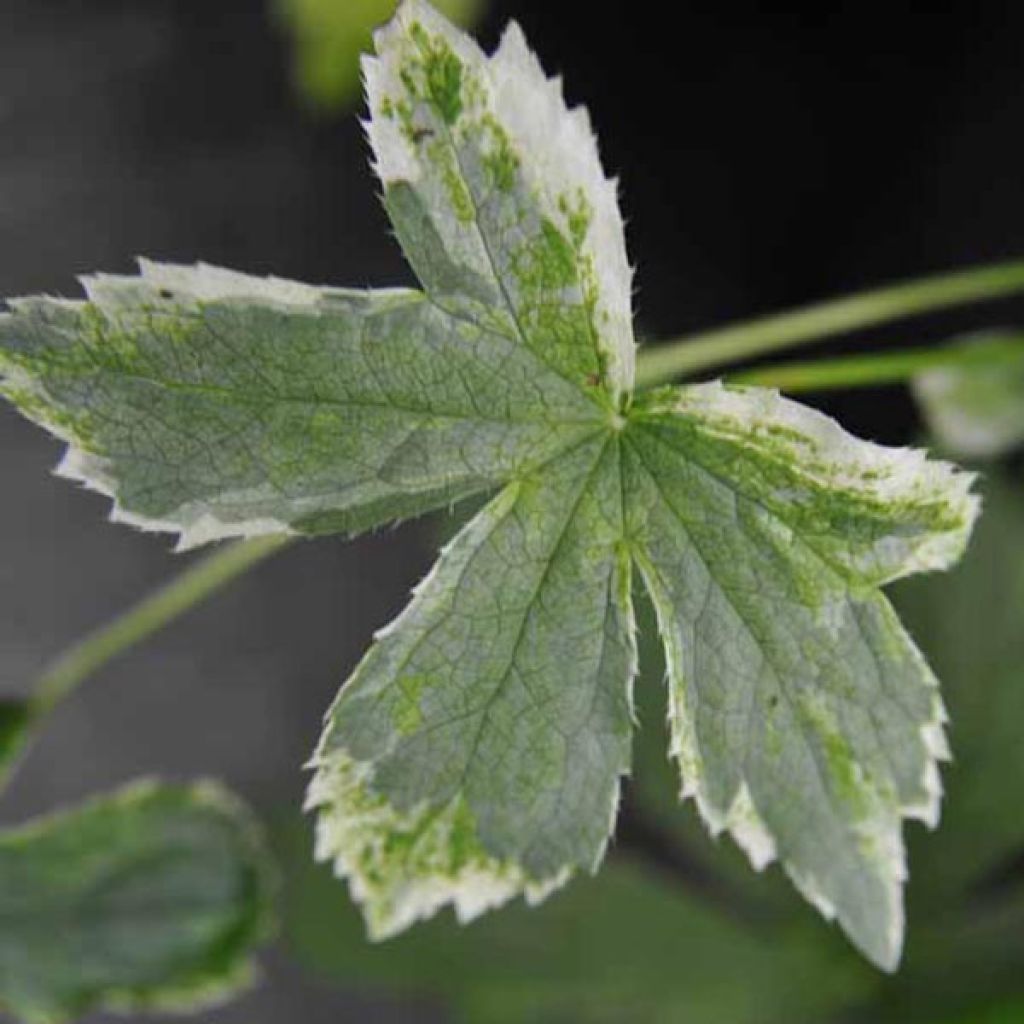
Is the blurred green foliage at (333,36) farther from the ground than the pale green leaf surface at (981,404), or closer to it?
farther from the ground

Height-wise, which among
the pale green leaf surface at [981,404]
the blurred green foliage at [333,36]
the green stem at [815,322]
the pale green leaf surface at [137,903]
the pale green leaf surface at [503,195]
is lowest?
the pale green leaf surface at [137,903]

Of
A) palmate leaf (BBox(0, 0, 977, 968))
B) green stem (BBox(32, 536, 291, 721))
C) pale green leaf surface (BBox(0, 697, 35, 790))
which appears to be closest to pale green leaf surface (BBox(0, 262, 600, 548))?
palmate leaf (BBox(0, 0, 977, 968))

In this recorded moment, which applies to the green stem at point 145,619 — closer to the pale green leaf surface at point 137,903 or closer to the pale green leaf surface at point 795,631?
the pale green leaf surface at point 137,903

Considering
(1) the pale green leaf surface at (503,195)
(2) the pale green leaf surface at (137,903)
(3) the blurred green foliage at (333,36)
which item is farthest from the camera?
(3) the blurred green foliage at (333,36)

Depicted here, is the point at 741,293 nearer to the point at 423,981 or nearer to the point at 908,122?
the point at 908,122

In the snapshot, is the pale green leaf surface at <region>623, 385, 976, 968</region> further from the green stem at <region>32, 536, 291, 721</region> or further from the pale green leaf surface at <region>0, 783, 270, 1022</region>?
the pale green leaf surface at <region>0, 783, 270, 1022</region>

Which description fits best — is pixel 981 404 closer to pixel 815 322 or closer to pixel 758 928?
pixel 815 322

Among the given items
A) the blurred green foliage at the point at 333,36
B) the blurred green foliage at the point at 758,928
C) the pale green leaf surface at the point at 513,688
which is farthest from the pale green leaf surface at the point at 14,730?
the blurred green foliage at the point at 333,36
